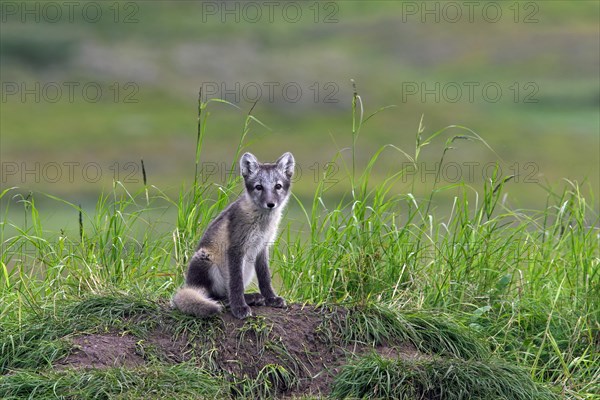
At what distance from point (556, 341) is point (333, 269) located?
5.23ft

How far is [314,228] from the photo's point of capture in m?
7.87

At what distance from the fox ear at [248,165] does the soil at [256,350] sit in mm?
881

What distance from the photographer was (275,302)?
271 inches

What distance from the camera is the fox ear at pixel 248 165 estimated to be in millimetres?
6746

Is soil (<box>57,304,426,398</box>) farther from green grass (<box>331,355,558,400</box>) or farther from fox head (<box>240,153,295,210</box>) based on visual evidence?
fox head (<box>240,153,295,210</box>)

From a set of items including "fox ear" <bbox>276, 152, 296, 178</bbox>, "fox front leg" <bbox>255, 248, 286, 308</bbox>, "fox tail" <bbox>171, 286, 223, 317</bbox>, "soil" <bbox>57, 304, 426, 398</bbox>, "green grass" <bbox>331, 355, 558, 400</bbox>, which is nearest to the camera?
"green grass" <bbox>331, 355, 558, 400</bbox>

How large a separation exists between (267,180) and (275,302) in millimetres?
808

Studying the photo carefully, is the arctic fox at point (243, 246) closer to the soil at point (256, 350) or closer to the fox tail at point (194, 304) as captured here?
the fox tail at point (194, 304)

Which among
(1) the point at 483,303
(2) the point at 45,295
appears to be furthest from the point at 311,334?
(2) the point at 45,295

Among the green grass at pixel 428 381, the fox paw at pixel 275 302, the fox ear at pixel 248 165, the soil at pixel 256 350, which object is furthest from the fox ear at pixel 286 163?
the green grass at pixel 428 381

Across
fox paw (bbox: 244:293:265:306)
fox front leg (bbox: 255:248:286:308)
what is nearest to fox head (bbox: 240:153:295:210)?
fox front leg (bbox: 255:248:286:308)

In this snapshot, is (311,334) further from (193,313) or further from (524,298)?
(524,298)

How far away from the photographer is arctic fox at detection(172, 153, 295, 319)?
21.8 ft

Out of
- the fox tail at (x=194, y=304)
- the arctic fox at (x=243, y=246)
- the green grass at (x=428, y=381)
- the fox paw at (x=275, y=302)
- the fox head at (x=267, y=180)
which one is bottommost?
the green grass at (x=428, y=381)
